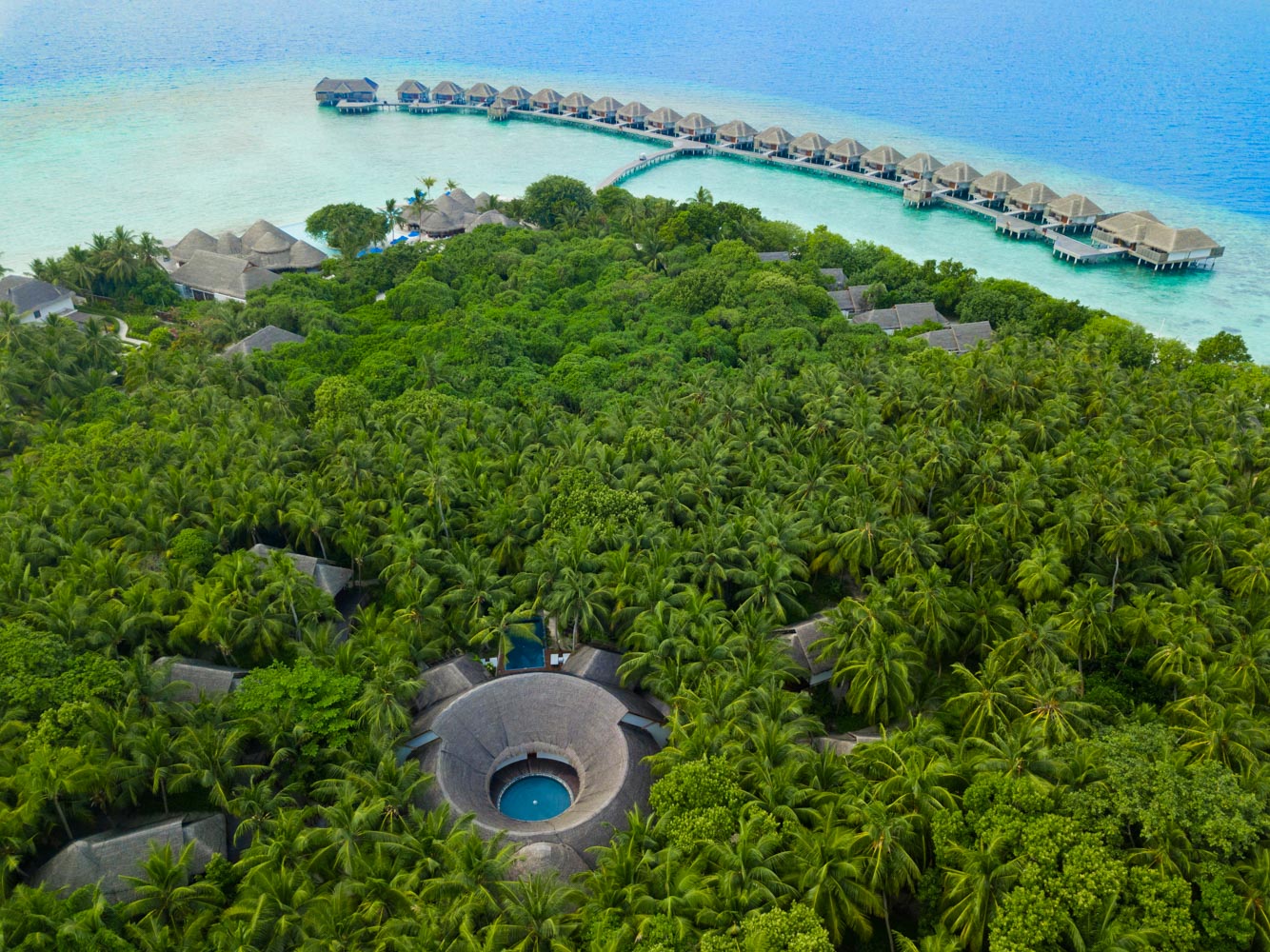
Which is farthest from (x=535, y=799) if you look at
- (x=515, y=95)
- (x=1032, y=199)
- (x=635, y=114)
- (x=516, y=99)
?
(x=515, y=95)

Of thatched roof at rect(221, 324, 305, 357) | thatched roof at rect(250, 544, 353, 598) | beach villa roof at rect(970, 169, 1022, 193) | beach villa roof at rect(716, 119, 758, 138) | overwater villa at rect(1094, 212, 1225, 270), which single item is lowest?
thatched roof at rect(250, 544, 353, 598)

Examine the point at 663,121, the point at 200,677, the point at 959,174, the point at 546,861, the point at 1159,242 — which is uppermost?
the point at 663,121

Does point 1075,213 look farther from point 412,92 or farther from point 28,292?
point 412,92

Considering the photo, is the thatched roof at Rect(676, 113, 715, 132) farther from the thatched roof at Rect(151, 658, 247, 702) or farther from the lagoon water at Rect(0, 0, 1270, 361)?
the thatched roof at Rect(151, 658, 247, 702)

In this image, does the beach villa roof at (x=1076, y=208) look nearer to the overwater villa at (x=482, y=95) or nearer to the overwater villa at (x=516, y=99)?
the overwater villa at (x=516, y=99)

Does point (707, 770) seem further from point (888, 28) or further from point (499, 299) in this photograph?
point (888, 28)

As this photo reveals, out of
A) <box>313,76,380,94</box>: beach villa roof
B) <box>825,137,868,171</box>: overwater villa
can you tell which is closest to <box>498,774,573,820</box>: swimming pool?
<box>825,137,868,171</box>: overwater villa
